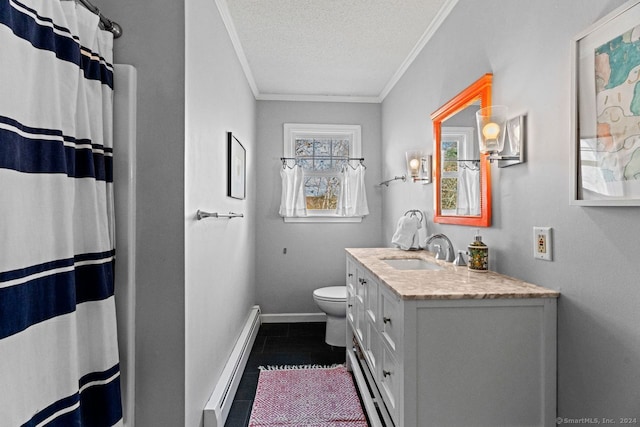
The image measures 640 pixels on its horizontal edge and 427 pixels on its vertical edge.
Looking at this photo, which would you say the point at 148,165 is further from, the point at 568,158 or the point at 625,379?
the point at 625,379

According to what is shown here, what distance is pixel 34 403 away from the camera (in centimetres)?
89

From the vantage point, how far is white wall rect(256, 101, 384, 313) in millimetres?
3441

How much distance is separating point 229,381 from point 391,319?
46.2 inches

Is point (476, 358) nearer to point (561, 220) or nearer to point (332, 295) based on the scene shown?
point (561, 220)

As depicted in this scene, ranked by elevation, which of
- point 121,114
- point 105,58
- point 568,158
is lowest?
point 568,158

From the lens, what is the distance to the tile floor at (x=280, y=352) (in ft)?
6.62

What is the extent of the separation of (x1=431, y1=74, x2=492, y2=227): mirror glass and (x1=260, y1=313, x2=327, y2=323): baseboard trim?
182 cm

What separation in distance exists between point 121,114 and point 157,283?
26.3 inches

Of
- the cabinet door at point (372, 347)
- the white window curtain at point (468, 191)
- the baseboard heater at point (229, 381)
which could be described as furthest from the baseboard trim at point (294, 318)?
the white window curtain at point (468, 191)

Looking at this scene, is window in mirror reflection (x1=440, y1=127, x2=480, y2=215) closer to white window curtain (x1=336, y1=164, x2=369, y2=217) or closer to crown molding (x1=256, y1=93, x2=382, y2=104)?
white window curtain (x1=336, y1=164, x2=369, y2=217)

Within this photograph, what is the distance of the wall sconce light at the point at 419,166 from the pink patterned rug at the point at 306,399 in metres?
1.48

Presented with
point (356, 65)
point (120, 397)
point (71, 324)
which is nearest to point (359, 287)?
point (120, 397)

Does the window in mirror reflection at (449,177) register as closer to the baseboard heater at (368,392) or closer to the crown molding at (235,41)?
the baseboard heater at (368,392)

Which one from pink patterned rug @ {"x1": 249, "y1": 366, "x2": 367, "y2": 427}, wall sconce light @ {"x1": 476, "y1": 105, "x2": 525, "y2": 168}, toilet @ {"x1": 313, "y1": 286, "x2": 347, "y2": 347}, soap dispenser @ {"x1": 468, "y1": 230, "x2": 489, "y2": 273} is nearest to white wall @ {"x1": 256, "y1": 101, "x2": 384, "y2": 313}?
toilet @ {"x1": 313, "y1": 286, "x2": 347, "y2": 347}
